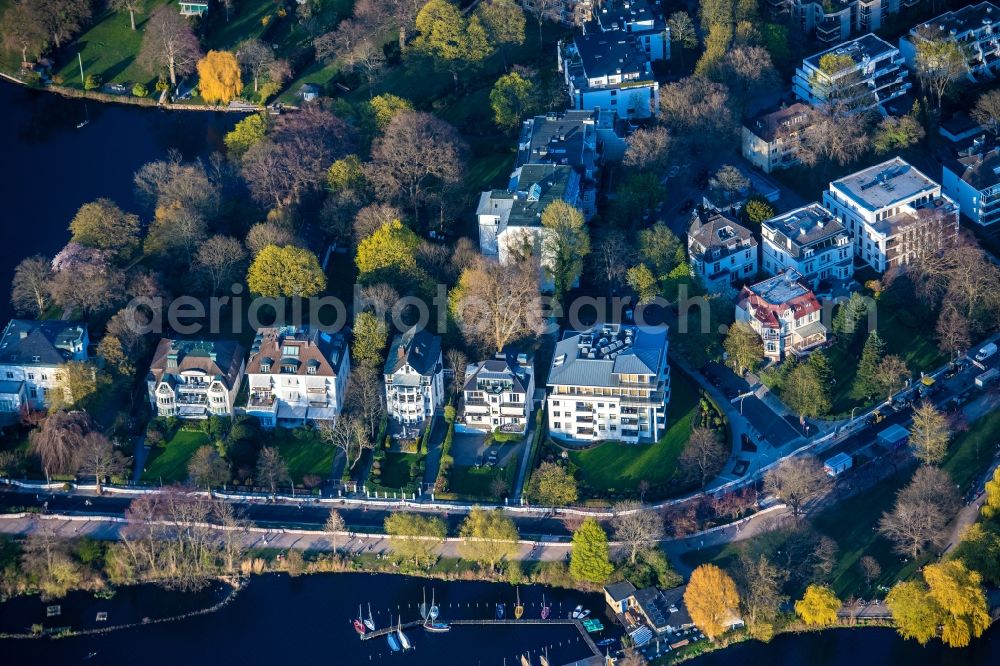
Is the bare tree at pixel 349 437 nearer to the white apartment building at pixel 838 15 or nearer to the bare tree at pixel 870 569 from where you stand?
the bare tree at pixel 870 569

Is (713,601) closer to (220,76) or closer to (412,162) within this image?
(412,162)

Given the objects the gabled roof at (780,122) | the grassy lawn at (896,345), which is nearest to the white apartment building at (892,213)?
the grassy lawn at (896,345)

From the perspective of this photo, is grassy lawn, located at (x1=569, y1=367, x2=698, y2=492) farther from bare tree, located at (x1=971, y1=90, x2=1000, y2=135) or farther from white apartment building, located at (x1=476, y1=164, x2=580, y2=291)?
bare tree, located at (x1=971, y1=90, x2=1000, y2=135)

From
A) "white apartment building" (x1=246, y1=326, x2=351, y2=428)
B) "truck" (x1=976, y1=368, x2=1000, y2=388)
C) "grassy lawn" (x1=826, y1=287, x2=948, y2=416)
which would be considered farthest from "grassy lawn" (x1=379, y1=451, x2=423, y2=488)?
"truck" (x1=976, y1=368, x2=1000, y2=388)

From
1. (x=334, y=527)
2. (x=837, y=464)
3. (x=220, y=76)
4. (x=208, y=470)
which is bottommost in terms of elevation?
(x=334, y=527)

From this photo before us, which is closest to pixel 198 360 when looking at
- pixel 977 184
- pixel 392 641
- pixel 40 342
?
pixel 40 342

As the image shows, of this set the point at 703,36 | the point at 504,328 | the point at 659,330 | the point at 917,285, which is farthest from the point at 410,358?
the point at 703,36
